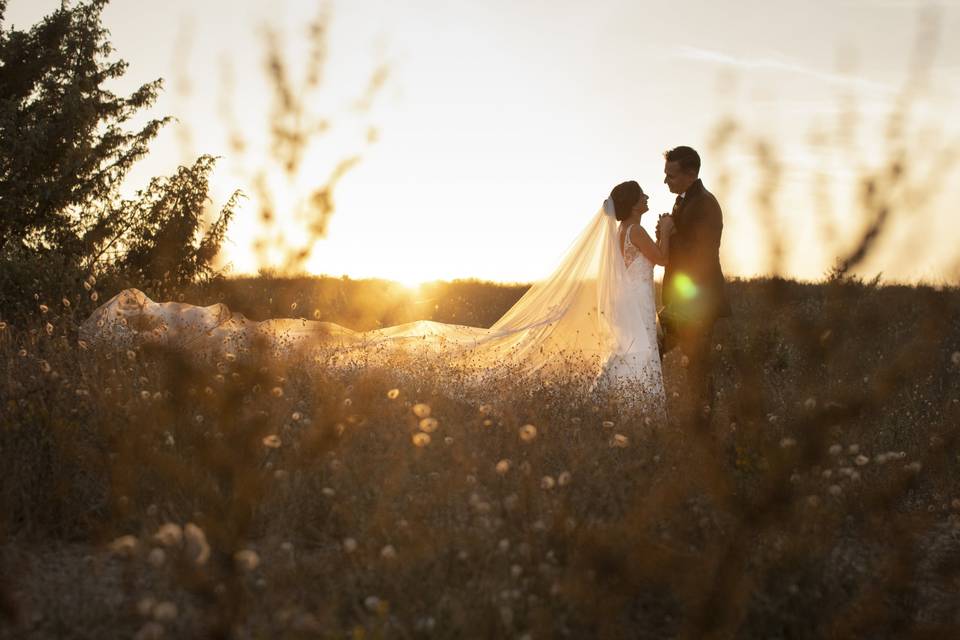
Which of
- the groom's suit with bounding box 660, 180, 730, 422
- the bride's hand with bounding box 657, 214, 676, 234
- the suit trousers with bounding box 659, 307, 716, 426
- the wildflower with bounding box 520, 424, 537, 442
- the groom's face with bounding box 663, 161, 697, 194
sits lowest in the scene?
the wildflower with bounding box 520, 424, 537, 442

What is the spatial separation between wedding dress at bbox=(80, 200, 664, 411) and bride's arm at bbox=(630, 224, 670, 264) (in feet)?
0.60

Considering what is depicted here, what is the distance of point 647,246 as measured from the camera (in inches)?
326

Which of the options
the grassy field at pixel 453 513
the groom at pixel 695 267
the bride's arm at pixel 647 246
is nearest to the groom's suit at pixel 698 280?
the groom at pixel 695 267

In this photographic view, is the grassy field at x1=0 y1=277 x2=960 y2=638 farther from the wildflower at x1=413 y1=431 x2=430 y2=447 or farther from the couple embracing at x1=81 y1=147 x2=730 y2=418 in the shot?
the couple embracing at x1=81 y1=147 x2=730 y2=418

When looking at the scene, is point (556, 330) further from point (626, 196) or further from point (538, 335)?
point (626, 196)

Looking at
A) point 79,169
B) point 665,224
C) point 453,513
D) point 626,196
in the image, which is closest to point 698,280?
point 665,224

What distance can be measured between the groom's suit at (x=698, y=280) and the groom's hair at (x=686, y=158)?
152 mm

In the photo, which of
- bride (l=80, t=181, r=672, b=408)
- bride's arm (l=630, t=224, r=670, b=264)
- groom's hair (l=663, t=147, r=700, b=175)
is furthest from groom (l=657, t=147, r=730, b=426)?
bride's arm (l=630, t=224, r=670, b=264)

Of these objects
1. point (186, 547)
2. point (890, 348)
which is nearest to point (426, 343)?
point (186, 547)

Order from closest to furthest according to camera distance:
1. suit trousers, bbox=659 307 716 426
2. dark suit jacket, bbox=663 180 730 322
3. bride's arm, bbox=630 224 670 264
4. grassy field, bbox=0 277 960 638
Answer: grassy field, bbox=0 277 960 638 < suit trousers, bbox=659 307 716 426 < dark suit jacket, bbox=663 180 730 322 < bride's arm, bbox=630 224 670 264

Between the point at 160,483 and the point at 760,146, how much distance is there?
12.4 ft

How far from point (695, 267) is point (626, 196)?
164 cm

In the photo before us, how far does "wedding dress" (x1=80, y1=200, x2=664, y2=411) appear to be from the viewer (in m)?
7.99

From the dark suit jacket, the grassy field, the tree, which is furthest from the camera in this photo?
the tree
